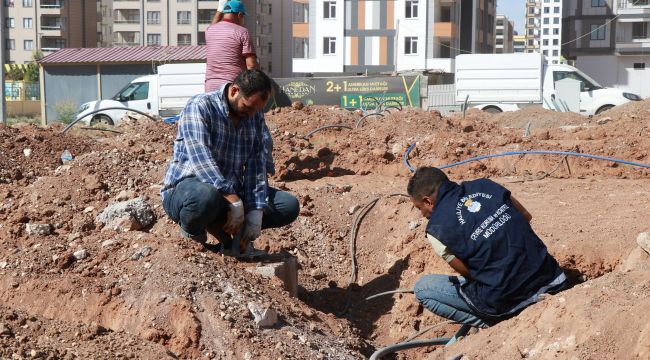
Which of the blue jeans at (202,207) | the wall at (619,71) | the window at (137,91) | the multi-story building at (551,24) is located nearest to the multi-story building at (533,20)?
the multi-story building at (551,24)

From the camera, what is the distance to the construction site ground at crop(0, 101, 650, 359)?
4.27 meters

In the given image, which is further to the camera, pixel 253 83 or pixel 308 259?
pixel 308 259

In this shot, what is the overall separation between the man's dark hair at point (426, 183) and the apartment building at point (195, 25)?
6158 cm

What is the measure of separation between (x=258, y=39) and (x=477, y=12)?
755 inches

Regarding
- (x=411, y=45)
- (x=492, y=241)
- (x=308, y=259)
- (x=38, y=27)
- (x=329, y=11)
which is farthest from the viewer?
(x=38, y=27)

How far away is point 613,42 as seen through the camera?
5394 cm

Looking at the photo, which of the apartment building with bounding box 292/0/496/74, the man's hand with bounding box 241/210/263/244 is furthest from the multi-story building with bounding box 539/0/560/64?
the man's hand with bounding box 241/210/263/244

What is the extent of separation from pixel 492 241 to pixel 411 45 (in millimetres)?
49862


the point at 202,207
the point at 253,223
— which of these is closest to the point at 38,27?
the point at 253,223

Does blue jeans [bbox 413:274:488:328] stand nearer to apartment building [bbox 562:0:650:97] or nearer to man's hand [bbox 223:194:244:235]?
man's hand [bbox 223:194:244:235]

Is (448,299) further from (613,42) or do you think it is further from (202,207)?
(613,42)

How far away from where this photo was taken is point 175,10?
68625mm

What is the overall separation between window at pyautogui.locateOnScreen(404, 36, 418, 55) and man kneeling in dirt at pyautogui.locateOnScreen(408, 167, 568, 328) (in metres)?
49.3

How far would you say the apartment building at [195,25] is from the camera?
2682 inches
